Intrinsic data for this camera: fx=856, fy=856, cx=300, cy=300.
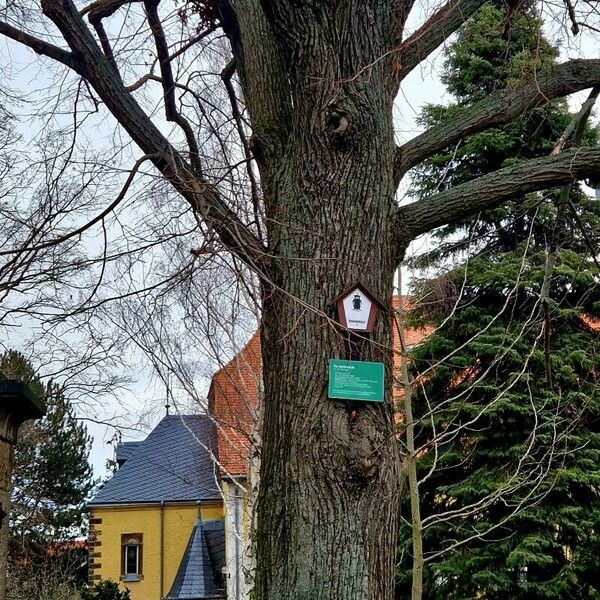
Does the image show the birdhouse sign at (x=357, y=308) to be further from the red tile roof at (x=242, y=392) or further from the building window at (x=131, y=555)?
the building window at (x=131, y=555)

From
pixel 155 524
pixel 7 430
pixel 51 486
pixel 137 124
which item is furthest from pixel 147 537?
pixel 137 124

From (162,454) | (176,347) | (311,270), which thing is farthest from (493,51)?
(162,454)

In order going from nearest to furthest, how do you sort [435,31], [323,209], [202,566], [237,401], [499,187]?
1. [323,209]
2. [499,187]
3. [435,31]
4. [237,401]
5. [202,566]

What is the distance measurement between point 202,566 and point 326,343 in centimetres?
1901

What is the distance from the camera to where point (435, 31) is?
430 cm

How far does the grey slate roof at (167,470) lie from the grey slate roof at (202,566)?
3.51 ft

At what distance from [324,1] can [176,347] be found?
994 cm

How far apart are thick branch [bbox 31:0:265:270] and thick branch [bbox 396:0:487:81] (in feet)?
3.79

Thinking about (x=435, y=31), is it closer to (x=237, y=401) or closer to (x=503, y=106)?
(x=503, y=106)

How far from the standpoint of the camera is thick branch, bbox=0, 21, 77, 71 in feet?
13.0

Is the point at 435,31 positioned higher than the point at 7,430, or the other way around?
the point at 435,31

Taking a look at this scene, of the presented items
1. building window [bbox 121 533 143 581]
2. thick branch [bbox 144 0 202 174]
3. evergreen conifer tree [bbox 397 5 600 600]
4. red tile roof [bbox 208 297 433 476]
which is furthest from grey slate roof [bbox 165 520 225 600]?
thick branch [bbox 144 0 202 174]

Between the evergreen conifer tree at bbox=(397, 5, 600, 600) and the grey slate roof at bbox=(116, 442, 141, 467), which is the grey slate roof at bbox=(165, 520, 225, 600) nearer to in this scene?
the grey slate roof at bbox=(116, 442, 141, 467)

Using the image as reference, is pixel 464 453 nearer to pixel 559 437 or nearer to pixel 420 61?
pixel 559 437
